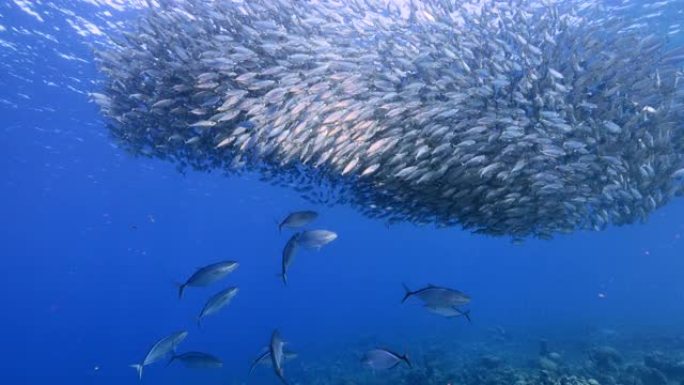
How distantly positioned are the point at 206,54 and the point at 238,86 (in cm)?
107

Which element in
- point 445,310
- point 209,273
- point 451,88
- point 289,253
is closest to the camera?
point 289,253

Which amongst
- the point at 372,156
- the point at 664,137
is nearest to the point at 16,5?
the point at 372,156

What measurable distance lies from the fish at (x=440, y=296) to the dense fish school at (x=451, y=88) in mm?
2656

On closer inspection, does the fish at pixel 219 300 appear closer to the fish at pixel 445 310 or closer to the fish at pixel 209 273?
the fish at pixel 209 273

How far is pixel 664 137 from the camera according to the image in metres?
9.86

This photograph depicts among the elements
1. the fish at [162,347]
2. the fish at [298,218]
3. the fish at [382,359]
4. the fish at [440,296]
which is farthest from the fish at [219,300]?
the fish at [440,296]

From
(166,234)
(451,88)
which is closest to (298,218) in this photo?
(451,88)

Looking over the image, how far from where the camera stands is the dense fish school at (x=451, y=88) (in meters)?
9.25

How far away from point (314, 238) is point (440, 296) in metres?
2.36

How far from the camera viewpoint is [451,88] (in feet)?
32.1

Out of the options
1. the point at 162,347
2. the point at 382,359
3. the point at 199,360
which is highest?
the point at 382,359

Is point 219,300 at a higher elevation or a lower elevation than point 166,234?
higher

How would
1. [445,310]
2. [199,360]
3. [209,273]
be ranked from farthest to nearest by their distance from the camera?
[199,360] → [445,310] → [209,273]

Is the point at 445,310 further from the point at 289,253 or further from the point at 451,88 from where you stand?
the point at 451,88
